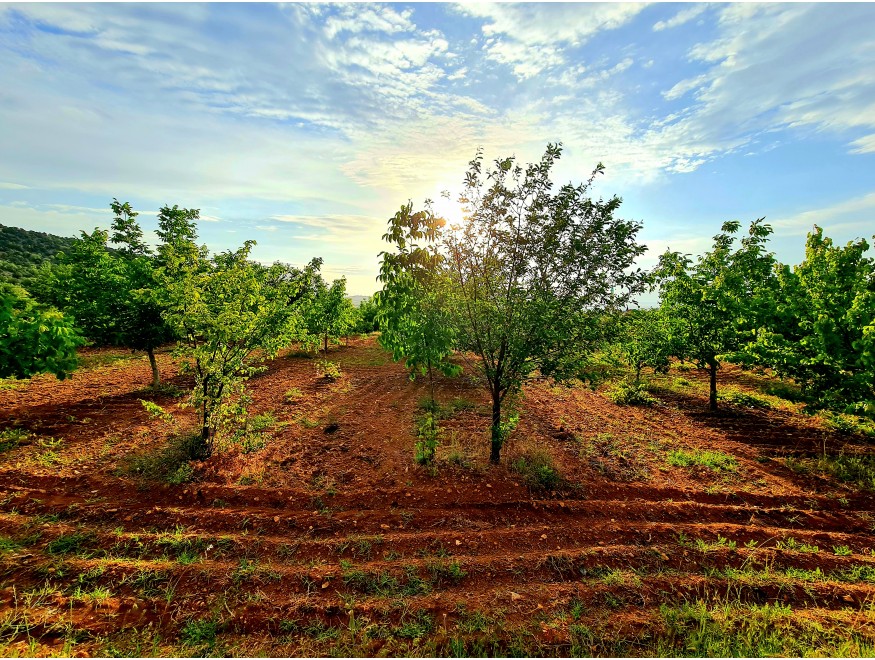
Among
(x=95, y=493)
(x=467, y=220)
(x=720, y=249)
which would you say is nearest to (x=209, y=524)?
(x=95, y=493)

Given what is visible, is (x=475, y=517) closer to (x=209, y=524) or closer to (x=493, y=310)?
(x=493, y=310)

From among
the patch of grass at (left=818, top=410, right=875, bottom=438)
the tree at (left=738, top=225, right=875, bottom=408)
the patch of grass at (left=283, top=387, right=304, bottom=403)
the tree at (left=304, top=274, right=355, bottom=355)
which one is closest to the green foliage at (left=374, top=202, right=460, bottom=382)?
the patch of grass at (left=283, top=387, right=304, bottom=403)

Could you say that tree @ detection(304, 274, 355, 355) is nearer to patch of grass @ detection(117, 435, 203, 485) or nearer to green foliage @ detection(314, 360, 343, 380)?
green foliage @ detection(314, 360, 343, 380)

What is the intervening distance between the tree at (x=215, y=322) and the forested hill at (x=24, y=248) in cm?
4545

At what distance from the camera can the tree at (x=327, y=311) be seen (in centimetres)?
2591

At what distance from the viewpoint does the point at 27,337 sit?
9250 millimetres

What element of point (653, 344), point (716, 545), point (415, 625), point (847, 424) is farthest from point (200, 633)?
point (847, 424)

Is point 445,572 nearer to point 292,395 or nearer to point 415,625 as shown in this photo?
point 415,625

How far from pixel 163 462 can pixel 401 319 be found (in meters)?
6.80

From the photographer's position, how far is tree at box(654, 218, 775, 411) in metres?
13.6

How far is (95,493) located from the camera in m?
7.24

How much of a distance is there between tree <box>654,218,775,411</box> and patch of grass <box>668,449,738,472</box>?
527cm

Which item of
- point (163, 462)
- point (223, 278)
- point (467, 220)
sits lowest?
point (163, 462)

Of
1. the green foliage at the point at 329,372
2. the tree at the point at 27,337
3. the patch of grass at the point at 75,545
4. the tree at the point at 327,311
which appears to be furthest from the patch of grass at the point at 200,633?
the tree at the point at 327,311
